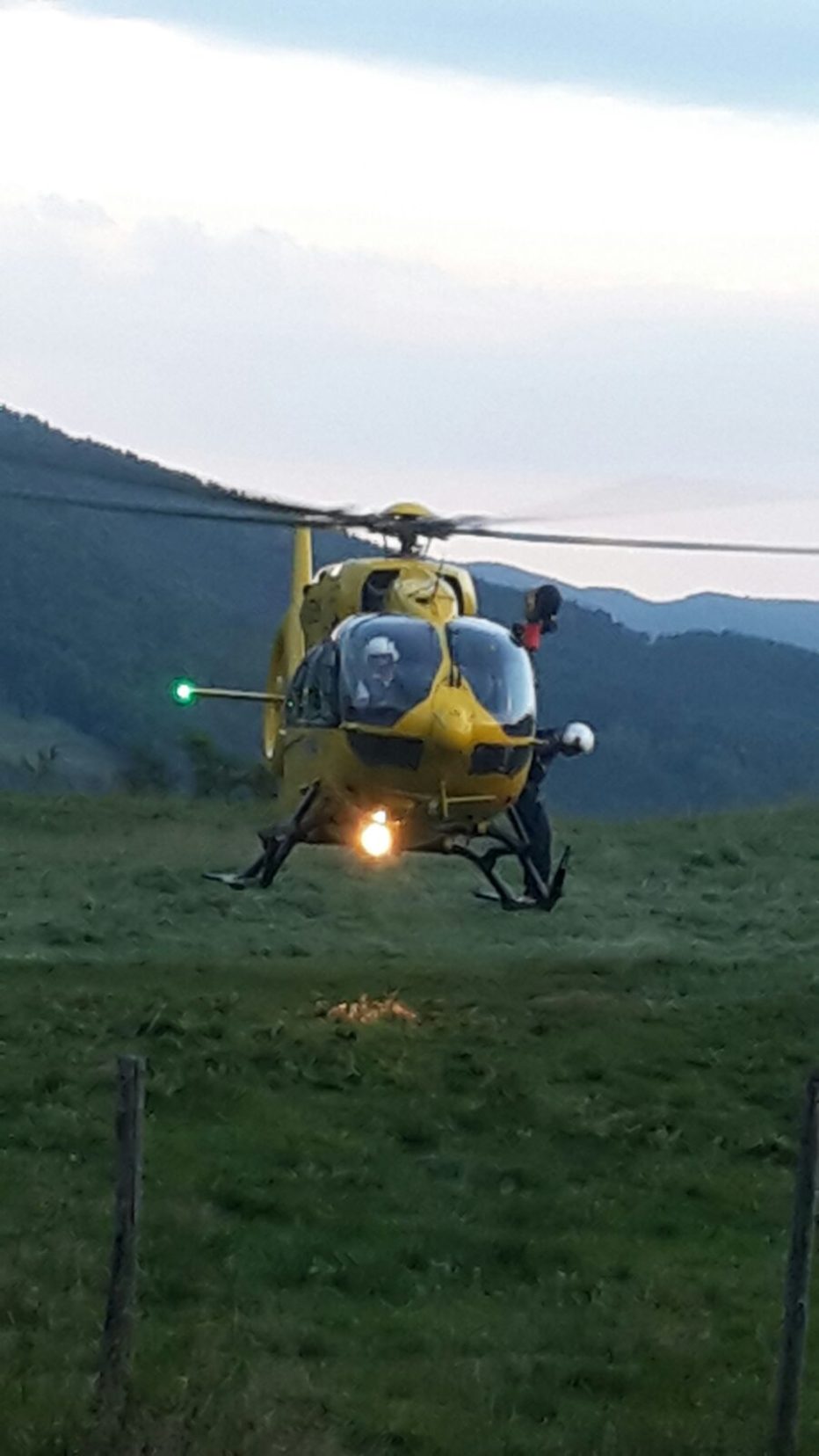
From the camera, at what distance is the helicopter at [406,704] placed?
1575cm

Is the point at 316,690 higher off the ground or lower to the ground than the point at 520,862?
higher

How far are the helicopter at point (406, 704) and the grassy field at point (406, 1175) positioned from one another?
156 centimetres

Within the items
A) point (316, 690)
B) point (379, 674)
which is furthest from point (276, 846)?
point (379, 674)

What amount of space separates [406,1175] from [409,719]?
343 centimetres

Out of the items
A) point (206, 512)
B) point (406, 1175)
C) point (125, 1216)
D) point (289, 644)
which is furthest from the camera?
point (289, 644)

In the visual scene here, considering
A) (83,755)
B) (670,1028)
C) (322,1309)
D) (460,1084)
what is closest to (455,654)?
(460,1084)

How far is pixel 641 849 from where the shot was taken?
32844 mm

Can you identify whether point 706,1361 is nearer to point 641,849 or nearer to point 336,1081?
point 336,1081

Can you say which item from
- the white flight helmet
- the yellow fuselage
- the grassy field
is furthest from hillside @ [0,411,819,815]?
the white flight helmet

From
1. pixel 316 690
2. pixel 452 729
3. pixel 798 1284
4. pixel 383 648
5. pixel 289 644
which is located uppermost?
pixel 289 644

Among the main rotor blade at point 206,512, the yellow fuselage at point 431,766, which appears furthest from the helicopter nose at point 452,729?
the main rotor blade at point 206,512

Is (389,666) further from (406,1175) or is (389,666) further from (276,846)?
(406,1175)

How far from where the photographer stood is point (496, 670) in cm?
1598

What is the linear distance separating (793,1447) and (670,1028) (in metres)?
9.75
